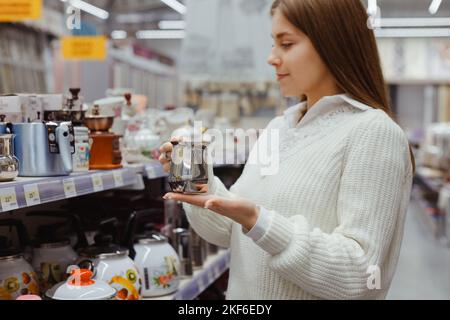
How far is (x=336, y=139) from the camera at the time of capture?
5.17 ft

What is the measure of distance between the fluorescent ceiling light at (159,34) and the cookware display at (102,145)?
470 inches

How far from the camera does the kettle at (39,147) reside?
157 cm

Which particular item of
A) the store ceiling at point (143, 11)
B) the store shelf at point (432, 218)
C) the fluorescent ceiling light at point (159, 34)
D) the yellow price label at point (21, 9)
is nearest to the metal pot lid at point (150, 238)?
the yellow price label at point (21, 9)

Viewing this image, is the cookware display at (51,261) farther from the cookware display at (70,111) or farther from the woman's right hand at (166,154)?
the woman's right hand at (166,154)

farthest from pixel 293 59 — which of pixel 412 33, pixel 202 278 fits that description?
pixel 412 33

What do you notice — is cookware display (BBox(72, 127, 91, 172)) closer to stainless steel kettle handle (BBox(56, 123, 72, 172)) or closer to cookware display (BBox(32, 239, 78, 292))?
stainless steel kettle handle (BBox(56, 123, 72, 172))

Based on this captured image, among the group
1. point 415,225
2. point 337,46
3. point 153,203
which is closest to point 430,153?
point 415,225

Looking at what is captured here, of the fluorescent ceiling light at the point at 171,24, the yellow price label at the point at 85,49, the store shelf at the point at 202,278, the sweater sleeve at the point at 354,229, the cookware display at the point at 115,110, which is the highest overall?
the fluorescent ceiling light at the point at 171,24

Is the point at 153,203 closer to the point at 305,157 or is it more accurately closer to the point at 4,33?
the point at 305,157

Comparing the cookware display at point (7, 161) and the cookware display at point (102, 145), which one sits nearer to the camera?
the cookware display at point (7, 161)

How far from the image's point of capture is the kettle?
1571 millimetres

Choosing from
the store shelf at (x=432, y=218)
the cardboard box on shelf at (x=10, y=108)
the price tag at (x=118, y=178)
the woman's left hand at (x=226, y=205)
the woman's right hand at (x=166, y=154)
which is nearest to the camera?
the woman's left hand at (x=226, y=205)

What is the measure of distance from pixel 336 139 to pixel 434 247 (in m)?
6.30

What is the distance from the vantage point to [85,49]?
5816mm
